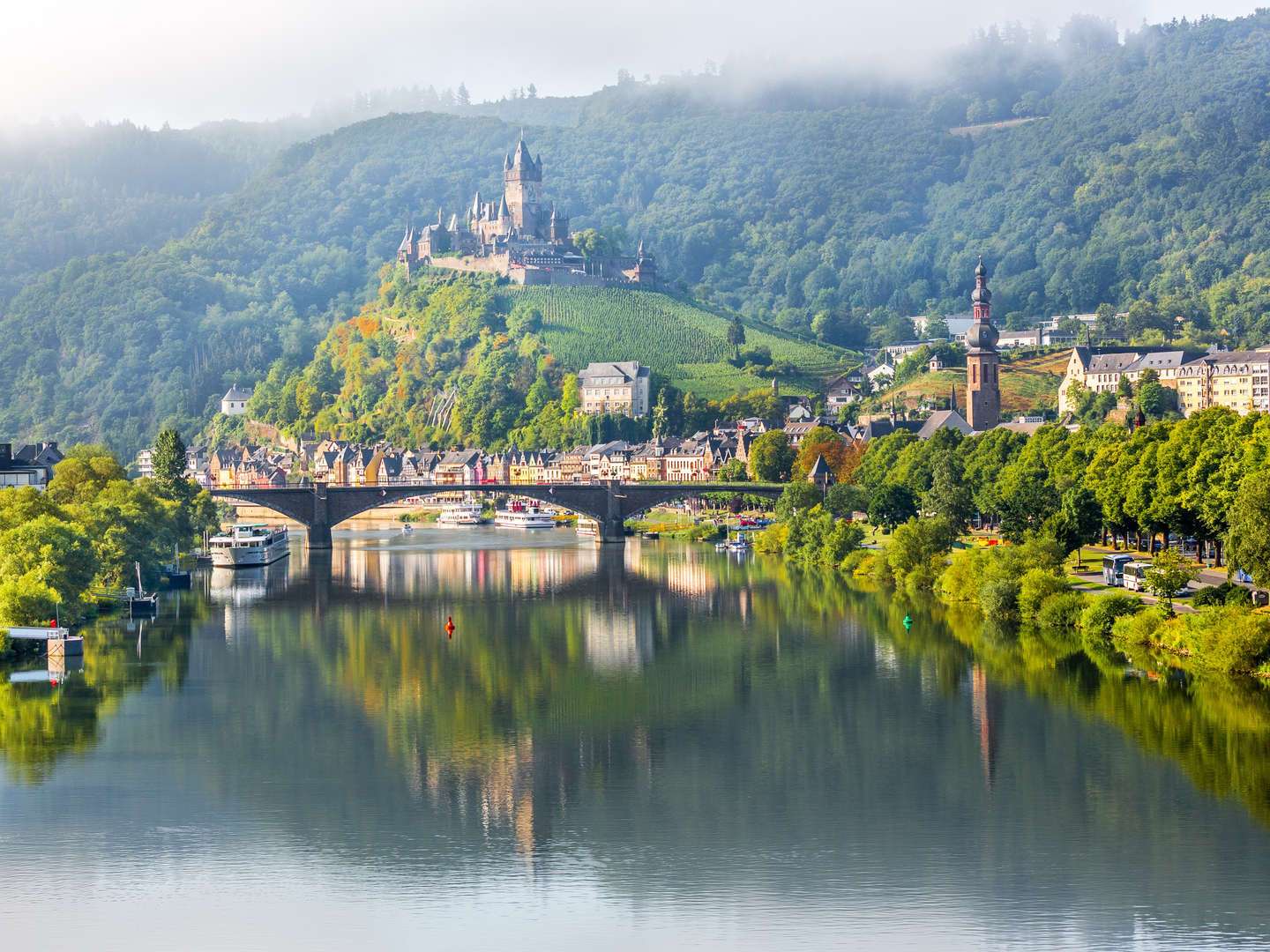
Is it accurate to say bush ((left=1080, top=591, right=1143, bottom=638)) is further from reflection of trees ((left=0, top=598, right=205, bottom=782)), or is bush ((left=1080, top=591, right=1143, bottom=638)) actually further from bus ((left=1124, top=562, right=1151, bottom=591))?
reflection of trees ((left=0, top=598, right=205, bottom=782))

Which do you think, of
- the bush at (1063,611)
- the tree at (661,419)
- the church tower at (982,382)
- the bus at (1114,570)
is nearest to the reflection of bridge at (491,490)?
the church tower at (982,382)

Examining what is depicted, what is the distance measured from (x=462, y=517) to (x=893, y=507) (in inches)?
Answer: 2339

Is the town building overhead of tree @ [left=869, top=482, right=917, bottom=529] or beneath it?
overhead

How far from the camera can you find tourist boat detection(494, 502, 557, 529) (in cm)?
13150

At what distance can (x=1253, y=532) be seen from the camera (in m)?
49.1

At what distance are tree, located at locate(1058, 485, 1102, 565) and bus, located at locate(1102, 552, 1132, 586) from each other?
270 centimetres

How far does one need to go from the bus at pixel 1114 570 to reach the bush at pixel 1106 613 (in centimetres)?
524

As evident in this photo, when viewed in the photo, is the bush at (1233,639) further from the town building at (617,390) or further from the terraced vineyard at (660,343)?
the terraced vineyard at (660,343)

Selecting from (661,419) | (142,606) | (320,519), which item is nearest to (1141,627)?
(142,606)

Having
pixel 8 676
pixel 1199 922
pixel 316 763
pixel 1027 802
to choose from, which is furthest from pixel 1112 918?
pixel 8 676

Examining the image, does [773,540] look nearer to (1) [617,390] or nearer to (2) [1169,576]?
(2) [1169,576]

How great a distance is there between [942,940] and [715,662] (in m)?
26.7

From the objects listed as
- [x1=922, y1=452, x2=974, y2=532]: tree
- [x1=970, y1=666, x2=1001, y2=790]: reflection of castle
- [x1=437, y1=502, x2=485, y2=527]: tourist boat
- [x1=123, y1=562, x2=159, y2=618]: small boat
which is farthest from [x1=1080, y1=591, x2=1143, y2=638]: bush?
[x1=437, y1=502, x2=485, y2=527]: tourist boat

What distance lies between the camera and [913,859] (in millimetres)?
33219
